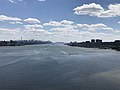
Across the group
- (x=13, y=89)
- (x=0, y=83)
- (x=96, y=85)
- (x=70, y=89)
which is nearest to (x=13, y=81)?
(x=0, y=83)

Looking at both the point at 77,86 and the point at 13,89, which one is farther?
the point at 77,86

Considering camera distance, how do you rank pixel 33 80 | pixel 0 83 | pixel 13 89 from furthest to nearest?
pixel 33 80 → pixel 0 83 → pixel 13 89

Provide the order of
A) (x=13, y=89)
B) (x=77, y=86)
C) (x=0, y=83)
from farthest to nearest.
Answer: (x=0, y=83), (x=77, y=86), (x=13, y=89)

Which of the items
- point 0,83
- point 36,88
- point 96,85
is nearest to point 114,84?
point 96,85

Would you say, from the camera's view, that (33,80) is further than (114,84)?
Yes

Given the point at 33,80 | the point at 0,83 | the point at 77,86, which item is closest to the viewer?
the point at 77,86

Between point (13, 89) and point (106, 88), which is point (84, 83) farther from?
point (13, 89)

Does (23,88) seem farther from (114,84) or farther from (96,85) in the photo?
(114,84)

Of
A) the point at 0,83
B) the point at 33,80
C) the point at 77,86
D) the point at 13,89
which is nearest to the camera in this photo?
the point at 13,89
